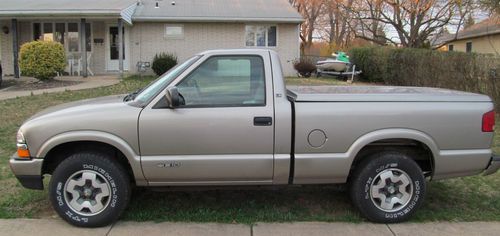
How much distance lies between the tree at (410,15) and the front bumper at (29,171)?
1121 inches

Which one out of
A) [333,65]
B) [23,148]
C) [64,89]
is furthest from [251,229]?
[333,65]

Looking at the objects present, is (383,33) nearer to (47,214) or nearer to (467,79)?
(467,79)

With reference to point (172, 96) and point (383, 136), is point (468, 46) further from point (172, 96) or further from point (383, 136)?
point (172, 96)

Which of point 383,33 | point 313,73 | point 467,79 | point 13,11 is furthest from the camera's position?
point 383,33

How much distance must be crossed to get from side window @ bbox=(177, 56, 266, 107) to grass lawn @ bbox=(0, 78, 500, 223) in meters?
1.20

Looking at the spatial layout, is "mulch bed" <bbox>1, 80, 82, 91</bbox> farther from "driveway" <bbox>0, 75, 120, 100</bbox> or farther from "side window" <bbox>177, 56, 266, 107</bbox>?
"side window" <bbox>177, 56, 266, 107</bbox>

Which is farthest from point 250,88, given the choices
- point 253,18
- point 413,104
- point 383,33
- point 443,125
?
point 383,33

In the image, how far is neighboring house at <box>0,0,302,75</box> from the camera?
22.5 meters

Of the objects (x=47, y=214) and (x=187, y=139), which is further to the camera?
(x=47, y=214)

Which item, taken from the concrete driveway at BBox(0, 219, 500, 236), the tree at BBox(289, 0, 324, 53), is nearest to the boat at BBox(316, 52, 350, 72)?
the concrete driveway at BBox(0, 219, 500, 236)

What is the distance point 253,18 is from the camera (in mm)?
22859

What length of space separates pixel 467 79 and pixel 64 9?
1516 centimetres

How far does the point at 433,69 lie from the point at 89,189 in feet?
39.1

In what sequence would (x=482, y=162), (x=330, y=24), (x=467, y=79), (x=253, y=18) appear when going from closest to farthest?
(x=482, y=162)
(x=467, y=79)
(x=253, y=18)
(x=330, y=24)
